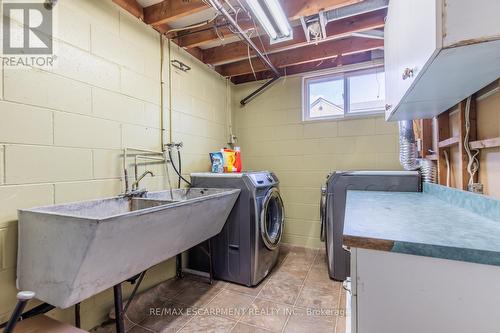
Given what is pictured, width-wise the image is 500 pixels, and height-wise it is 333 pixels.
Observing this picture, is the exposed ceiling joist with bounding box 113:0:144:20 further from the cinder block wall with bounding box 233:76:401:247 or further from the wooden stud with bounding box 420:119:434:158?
the wooden stud with bounding box 420:119:434:158

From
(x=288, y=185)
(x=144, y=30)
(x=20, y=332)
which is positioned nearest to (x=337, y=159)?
(x=288, y=185)

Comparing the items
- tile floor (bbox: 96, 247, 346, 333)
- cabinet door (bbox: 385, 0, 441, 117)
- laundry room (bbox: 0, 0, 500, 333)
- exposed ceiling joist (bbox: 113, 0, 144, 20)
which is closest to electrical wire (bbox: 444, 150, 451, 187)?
laundry room (bbox: 0, 0, 500, 333)

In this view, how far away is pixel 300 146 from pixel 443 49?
247cm

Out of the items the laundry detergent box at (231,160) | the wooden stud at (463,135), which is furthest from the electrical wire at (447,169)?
the laundry detergent box at (231,160)

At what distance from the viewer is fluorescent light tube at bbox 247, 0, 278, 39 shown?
1.63 m

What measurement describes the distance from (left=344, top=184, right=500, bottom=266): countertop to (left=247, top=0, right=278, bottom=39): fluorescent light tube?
1.49 meters

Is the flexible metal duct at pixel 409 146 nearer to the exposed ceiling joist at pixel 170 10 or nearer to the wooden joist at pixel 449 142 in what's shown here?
the wooden joist at pixel 449 142

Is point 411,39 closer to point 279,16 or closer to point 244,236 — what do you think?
point 279,16

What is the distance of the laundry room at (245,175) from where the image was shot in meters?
0.73

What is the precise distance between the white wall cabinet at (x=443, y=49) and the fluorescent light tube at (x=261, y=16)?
826 millimetres

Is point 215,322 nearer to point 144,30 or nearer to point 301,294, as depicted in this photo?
point 301,294

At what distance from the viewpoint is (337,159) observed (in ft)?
9.84

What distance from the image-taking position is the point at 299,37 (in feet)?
7.95

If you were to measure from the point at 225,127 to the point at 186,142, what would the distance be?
35.2 inches
